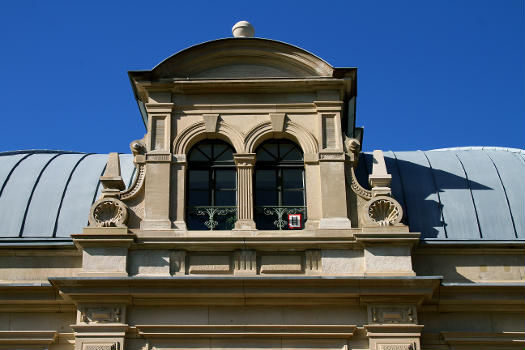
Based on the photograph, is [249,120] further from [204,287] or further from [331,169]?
[204,287]

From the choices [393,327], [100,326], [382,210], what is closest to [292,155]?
[382,210]

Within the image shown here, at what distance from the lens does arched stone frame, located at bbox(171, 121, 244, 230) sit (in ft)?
62.3

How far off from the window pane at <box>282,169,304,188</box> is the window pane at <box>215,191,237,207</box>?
1.28 m

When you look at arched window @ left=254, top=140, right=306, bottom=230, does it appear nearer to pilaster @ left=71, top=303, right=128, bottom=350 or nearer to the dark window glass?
the dark window glass

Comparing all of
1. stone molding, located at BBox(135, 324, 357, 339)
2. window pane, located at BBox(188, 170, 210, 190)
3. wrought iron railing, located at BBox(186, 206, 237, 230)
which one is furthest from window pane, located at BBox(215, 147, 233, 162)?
stone molding, located at BBox(135, 324, 357, 339)

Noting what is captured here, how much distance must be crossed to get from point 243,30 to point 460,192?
23.3ft

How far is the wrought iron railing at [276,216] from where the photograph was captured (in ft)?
62.5

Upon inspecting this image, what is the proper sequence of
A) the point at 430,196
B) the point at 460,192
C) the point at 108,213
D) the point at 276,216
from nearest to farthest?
the point at 108,213 → the point at 276,216 → the point at 430,196 → the point at 460,192

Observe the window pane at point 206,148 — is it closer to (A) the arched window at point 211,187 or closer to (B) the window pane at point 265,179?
(A) the arched window at point 211,187

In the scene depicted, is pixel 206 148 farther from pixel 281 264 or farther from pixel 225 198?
pixel 281 264

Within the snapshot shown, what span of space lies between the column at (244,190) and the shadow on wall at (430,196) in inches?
136

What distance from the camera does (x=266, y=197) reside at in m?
19.6

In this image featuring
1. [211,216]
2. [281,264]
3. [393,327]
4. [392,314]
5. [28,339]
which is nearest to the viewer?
[393,327]

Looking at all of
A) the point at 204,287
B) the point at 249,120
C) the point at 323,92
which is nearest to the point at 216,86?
the point at 249,120
